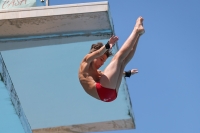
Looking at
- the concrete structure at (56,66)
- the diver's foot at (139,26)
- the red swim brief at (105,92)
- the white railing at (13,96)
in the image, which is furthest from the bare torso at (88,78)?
the white railing at (13,96)

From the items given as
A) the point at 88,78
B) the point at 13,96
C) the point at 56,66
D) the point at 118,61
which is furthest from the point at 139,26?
the point at 13,96

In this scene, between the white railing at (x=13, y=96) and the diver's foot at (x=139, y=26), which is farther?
the white railing at (x=13, y=96)

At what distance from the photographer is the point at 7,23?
8.36m

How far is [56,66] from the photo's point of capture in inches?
360

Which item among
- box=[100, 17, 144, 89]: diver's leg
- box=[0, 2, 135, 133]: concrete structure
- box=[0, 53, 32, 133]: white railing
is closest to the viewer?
box=[100, 17, 144, 89]: diver's leg

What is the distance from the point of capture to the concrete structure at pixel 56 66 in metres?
8.24

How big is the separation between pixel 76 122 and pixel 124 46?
4054mm

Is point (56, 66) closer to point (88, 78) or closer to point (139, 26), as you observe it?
point (88, 78)

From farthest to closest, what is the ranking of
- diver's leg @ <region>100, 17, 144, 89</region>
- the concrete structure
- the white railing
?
the white railing < the concrete structure < diver's leg @ <region>100, 17, 144, 89</region>

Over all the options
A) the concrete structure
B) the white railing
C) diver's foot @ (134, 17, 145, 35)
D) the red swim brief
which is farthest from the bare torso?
the white railing

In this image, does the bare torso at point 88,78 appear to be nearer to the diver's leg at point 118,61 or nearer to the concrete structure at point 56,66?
the diver's leg at point 118,61

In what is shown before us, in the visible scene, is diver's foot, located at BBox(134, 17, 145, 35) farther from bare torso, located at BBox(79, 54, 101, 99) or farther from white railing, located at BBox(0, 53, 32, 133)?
Result: white railing, located at BBox(0, 53, 32, 133)

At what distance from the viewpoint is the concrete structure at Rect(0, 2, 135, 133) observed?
324 inches

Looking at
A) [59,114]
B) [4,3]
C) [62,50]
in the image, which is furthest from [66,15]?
[59,114]
